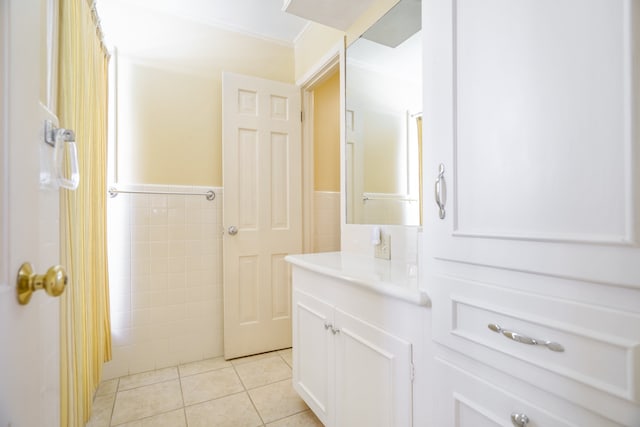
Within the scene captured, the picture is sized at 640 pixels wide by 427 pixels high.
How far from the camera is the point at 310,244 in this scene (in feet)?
8.57

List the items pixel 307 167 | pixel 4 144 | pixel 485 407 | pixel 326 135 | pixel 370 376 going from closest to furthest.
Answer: pixel 4 144 < pixel 485 407 < pixel 370 376 < pixel 307 167 < pixel 326 135

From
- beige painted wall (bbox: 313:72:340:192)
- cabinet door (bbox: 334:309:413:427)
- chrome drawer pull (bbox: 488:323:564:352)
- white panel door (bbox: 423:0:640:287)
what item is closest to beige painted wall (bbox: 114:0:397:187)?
beige painted wall (bbox: 313:72:340:192)

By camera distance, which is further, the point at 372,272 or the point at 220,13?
the point at 220,13

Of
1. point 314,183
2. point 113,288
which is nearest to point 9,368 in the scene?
point 113,288

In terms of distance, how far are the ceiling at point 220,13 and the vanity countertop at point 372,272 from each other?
1.83 metres

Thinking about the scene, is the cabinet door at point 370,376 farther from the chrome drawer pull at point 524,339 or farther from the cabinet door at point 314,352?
the chrome drawer pull at point 524,339

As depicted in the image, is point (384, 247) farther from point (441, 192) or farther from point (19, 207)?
point (19, 207)

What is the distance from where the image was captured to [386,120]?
169cm

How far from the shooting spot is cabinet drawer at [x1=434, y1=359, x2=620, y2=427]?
1.90 feet

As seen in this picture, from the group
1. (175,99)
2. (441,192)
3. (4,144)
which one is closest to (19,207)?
(4,144)

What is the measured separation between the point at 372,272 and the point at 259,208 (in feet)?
4.53

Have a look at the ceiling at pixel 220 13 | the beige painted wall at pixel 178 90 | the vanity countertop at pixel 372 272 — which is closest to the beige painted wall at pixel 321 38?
the beige painted wall at pixel 178 90

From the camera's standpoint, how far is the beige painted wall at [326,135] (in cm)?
271

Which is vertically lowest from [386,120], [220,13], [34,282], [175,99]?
[34,282]
